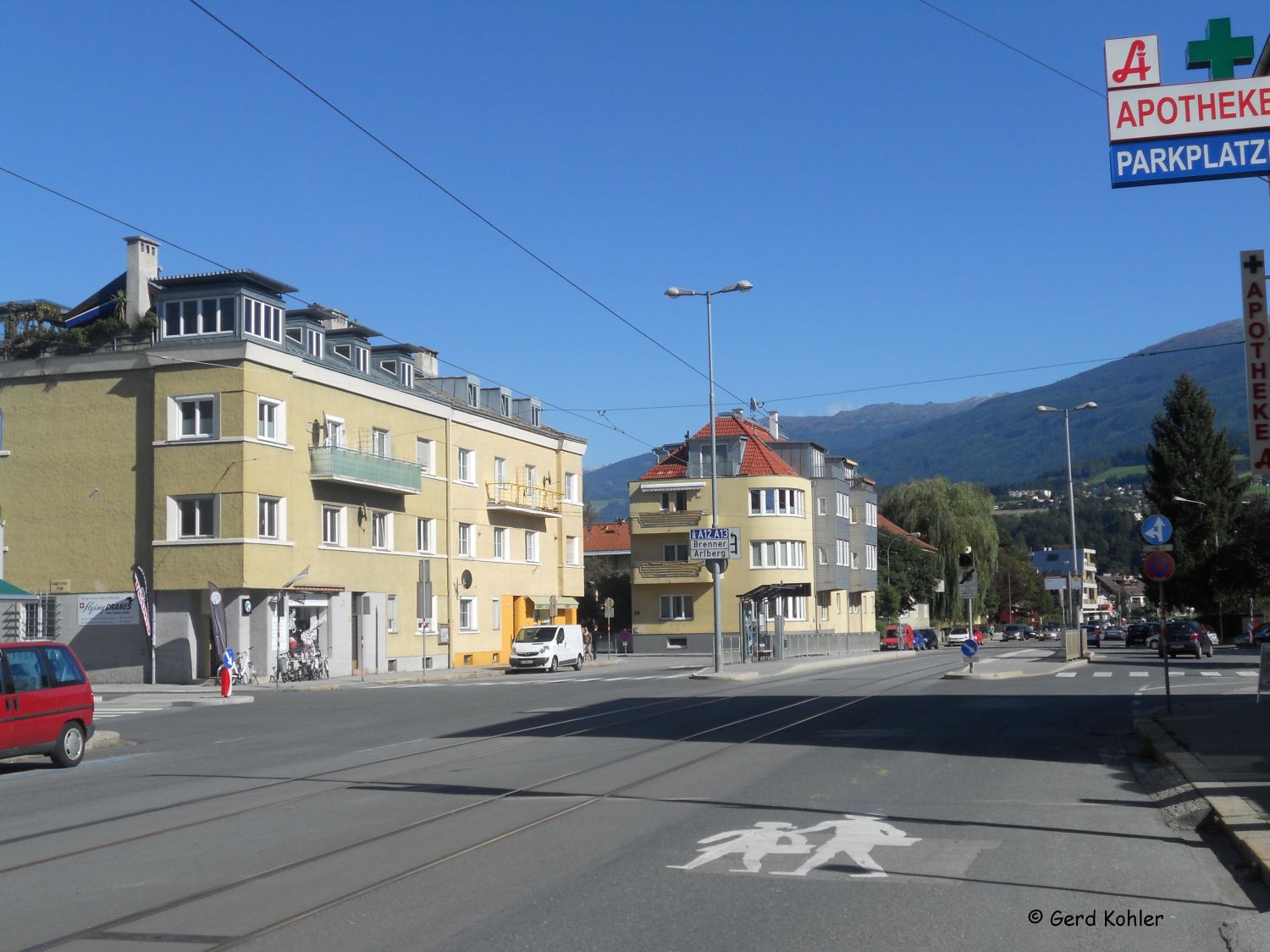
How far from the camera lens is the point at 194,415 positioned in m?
39.9

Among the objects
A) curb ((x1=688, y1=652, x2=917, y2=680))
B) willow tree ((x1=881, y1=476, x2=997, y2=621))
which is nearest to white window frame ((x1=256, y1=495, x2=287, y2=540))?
curb ((x1=688, y1=652, x2=917, y2=680))

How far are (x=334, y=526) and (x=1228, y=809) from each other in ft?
122

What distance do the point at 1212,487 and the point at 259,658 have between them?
6326 centimetres

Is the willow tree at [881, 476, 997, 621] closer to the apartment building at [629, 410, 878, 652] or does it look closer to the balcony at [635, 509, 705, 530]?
the apartment building at [629, 410, 878, 652]

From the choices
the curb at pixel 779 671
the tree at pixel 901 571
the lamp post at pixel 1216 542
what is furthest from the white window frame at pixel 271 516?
the tree at pixel 901 571

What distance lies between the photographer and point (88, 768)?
17.0 m

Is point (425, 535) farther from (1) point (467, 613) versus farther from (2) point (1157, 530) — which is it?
(2) point (1157, 530)

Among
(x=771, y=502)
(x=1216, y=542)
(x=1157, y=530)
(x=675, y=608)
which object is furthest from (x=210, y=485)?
(x=1216, y=542)

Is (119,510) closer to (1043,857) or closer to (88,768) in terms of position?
(88,768)

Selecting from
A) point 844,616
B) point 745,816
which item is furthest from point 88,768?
point 844,616

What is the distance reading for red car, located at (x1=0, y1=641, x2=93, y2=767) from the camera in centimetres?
1609

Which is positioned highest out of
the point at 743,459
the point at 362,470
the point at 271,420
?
the point at 743,459

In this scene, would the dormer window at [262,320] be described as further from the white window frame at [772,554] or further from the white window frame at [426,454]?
the white window frame at [772,554]

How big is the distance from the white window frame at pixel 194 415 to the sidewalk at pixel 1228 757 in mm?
28925
